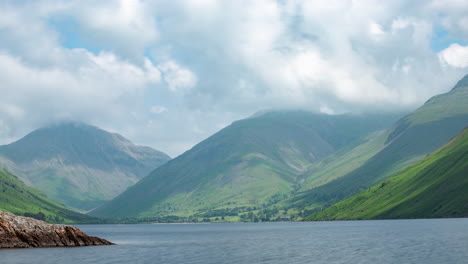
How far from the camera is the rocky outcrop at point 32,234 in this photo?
144m

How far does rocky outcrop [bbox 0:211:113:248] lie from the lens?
144000 mm

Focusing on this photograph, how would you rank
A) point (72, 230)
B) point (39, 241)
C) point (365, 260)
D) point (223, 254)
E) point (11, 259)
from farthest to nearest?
point (72, 230) → point (39, 241) → point (223, 254) → point (11, 259) → point (365, 260)

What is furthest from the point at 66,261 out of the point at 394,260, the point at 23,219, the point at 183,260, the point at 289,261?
the point at 394,260

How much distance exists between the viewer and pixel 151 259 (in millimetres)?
127000

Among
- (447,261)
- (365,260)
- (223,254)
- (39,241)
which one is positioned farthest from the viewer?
(39,241)

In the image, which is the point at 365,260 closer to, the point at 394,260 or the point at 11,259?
the point at 394,260

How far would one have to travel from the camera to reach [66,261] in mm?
118000

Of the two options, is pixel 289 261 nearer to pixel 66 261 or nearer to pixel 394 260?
pixel 394 260

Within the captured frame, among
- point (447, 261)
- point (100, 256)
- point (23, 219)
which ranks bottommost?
point (447, 261)

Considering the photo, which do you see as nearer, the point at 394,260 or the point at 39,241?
the point at 394,260

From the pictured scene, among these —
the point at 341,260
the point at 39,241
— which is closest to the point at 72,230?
the point at 39,241

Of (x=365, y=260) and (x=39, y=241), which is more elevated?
(x=39, y=241)

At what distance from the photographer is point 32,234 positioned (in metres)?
150

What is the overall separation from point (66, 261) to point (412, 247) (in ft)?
284
